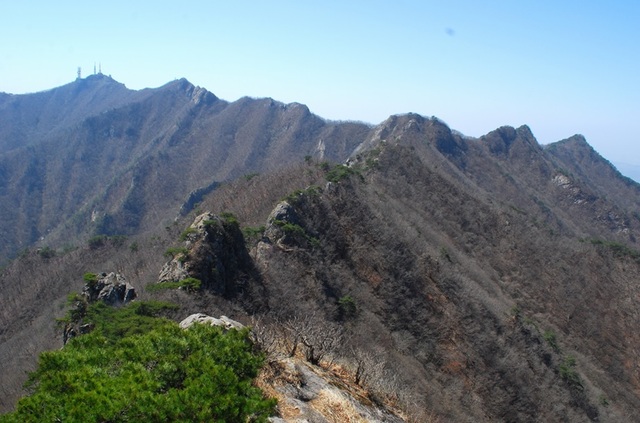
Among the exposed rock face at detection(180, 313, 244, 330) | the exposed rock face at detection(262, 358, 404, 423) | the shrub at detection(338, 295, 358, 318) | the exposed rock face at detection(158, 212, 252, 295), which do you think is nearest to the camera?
the exposed rock face at detection(262, 358, 404, 423)

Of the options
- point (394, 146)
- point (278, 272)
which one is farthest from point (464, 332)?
point (394, 146)

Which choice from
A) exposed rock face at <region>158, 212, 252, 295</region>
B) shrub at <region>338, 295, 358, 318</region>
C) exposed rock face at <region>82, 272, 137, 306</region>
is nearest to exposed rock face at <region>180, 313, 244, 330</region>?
exposed rock face at <region>82, 272, 137, 306</region>

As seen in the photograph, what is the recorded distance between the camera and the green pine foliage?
9.19m

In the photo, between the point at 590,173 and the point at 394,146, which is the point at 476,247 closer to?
the point at 394,146

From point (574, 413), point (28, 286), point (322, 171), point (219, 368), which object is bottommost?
point (28, 286)

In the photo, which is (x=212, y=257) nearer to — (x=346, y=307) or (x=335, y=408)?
(x=346, y=307)

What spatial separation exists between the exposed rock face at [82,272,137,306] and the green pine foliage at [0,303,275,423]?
15.1 m

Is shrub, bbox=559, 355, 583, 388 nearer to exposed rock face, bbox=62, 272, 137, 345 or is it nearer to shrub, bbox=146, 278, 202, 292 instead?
shrub, bbox=146, 278, 202, 292

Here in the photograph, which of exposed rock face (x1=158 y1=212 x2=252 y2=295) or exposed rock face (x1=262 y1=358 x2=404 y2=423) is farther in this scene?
exposed rock face (x1=158 y1=212 x2=252 y2=295)

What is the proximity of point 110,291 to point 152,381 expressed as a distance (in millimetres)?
19277

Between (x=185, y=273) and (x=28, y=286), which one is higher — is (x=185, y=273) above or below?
above

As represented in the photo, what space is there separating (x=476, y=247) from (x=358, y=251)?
25.9m

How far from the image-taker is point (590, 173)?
19325 centimetres

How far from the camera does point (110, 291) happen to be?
2772 centimetres
